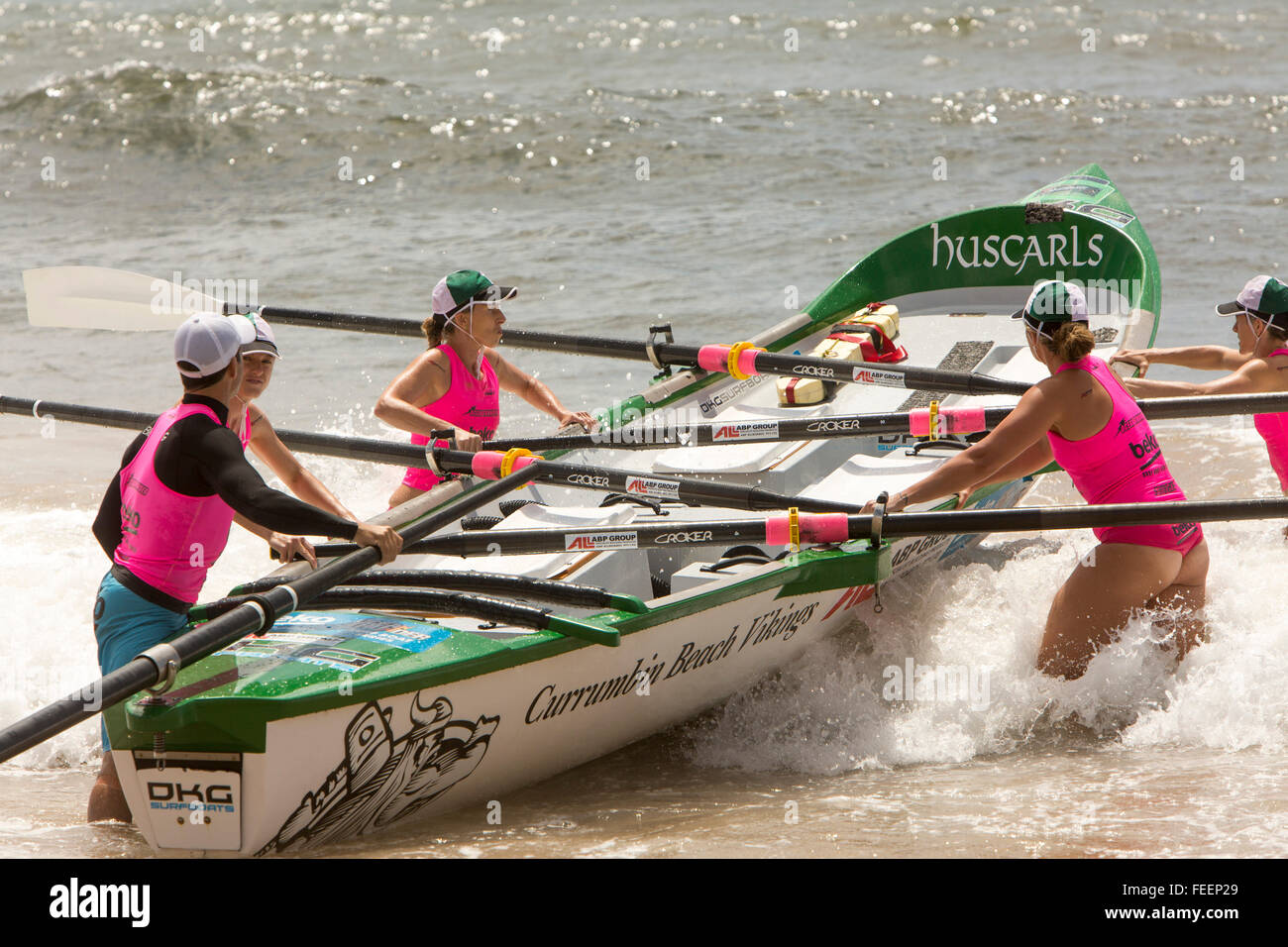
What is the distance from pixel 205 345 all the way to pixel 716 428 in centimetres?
261

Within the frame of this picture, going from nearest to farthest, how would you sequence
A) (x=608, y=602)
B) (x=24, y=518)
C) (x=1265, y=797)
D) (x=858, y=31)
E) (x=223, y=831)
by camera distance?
(x=223, y=831) → (x=1265, y=797) → (x=608, y=602) → (x=24, y=518) → (x=858, y=31)

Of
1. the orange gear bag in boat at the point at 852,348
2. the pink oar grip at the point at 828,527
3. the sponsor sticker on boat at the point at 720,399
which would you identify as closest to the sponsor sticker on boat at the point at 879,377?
the orange gear bag in boat at the point at 852,348

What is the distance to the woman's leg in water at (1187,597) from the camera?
5.11 metres

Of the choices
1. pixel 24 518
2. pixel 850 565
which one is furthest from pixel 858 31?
pixel 850 565

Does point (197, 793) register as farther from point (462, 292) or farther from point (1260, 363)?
point (1260, 363)

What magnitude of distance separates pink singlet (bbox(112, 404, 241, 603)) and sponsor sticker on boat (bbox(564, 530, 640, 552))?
1.23 meters

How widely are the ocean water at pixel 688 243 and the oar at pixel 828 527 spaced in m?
0.75

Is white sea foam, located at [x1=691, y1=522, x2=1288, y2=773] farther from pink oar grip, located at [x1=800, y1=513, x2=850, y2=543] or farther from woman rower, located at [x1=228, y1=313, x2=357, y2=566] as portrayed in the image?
woman rower, located at [x1=228, y1=313, x2=357, y2=566]

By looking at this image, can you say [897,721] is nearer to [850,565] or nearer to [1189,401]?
[850,565]

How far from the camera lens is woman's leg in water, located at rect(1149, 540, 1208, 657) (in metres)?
5.11

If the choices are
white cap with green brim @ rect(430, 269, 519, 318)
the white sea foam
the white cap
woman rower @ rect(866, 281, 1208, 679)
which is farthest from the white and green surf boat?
white cap with green brim @ rect(430, 269, 519, 318)

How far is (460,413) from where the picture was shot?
254 inches

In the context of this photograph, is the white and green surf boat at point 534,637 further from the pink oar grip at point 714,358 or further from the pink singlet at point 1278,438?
the pink singlet at point 1278,438

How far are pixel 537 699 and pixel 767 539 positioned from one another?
972 mm
